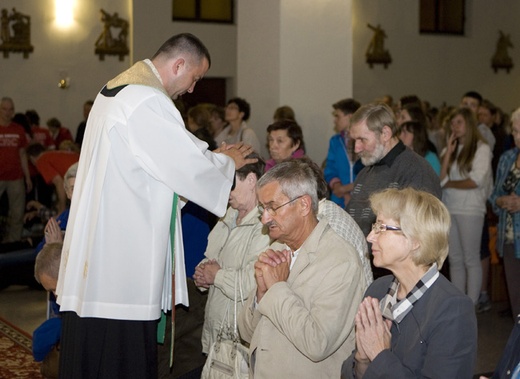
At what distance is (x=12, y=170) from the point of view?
1066cm

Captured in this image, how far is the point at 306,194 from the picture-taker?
3.54 m

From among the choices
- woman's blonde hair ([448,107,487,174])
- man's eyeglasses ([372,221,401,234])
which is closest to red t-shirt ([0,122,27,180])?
woman's blonde hair ([448,107,487,174])

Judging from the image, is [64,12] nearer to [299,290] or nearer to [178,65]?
[178,65]

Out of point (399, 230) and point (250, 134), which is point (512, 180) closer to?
point (250, 134)

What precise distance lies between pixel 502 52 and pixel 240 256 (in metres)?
13.8

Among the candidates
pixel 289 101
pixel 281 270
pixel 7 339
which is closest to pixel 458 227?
pixel 289 101

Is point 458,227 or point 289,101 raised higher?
point 289,101

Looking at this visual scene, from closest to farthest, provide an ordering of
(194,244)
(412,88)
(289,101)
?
(194,244) < (289,101) < (412,88)

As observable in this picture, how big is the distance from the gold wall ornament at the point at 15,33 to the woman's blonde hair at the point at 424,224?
11.9m

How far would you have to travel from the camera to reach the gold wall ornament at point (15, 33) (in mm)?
13891

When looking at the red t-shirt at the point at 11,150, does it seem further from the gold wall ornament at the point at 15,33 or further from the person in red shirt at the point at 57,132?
the gold wall ornament at the point at 15,33

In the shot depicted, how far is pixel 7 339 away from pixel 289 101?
311cm

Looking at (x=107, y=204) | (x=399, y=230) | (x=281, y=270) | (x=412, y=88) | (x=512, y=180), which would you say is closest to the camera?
(x=399, y=230)

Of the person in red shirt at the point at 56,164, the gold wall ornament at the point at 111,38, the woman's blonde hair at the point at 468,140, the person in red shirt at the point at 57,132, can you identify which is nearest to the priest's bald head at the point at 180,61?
the woman's blonde hair at the point at 468,140
